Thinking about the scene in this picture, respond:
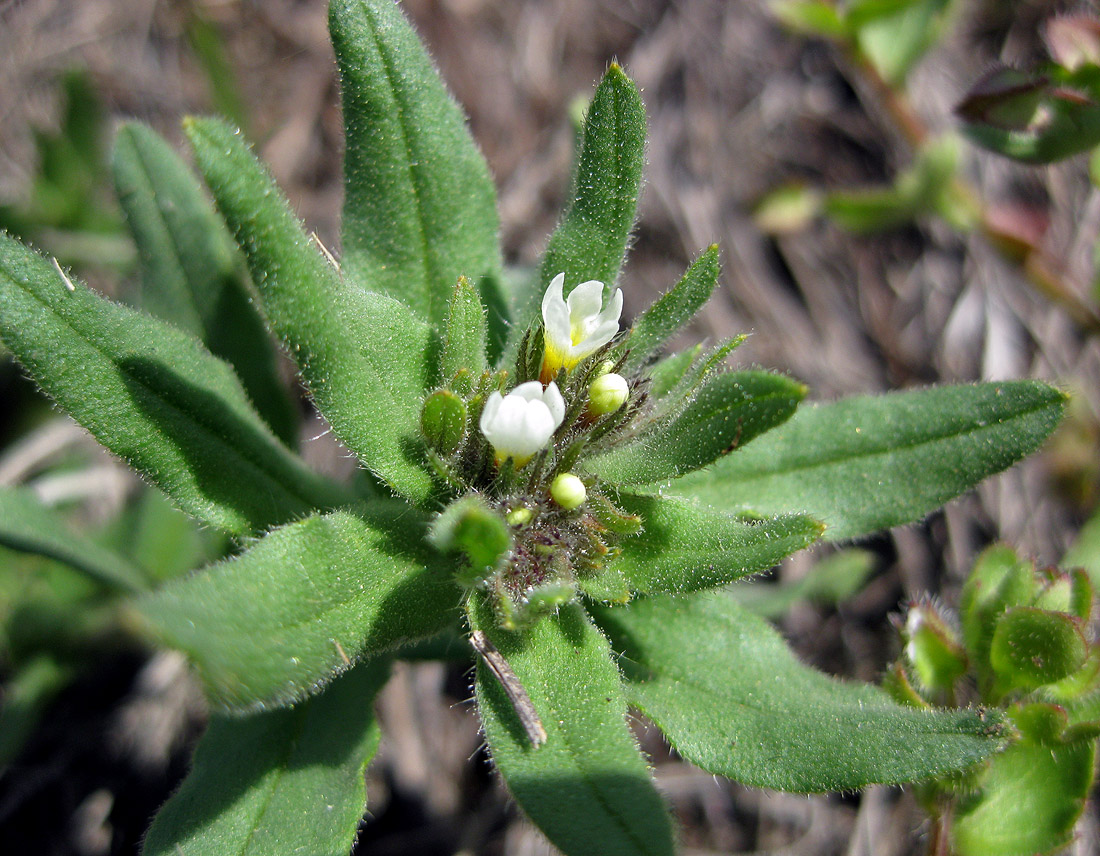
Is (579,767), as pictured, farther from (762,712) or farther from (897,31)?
(897,31)

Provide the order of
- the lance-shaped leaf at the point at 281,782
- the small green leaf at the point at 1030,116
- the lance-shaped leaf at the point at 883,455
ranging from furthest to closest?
the small green leaf at the point at 1030,116 → the lance-shaped leaf at the point at 883,455 → the lance-shaped leaf at the point at 281,782

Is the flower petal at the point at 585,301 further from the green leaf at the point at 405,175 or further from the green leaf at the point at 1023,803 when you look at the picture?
the green leaf at the point at 1023,803

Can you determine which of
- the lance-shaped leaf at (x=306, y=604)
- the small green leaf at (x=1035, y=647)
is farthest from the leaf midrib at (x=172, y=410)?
the small green leaf at (x=1035, y=647)

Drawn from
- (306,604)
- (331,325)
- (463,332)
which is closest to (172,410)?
(331,325)

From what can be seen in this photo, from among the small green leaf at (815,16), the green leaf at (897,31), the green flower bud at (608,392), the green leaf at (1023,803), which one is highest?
the green flower bud at (608,392)

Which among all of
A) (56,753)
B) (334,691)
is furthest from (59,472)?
(334,691)

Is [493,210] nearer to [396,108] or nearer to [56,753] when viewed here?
[396,108]
